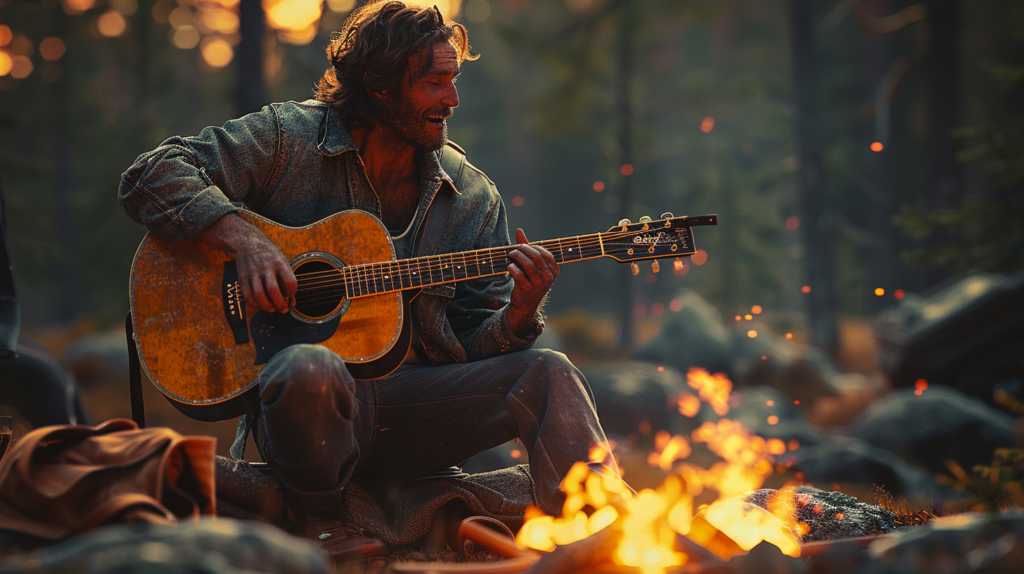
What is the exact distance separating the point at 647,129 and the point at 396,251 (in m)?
12.6

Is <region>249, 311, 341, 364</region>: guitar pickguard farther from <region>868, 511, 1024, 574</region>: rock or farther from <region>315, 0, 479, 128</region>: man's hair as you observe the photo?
<region>868, 511, 1024, 574</region>: rock

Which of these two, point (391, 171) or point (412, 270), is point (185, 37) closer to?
point (391, 171)

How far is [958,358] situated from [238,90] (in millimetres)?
8401

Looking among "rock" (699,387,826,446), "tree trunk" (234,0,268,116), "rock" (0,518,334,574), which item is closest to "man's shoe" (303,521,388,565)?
"rock" (0,518,334,574)

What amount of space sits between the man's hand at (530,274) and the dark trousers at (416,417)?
7.8 inches

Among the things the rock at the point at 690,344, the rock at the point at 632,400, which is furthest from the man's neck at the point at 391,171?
the rock at the point at 690,344

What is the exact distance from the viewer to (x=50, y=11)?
16.0 meters

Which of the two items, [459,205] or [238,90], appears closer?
[459,205]

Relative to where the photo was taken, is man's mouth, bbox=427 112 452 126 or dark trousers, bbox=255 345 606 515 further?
man's mouth, bbox=427 112 452 126

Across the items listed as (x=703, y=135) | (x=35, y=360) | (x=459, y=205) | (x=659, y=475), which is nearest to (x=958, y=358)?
(x=659, y=475)

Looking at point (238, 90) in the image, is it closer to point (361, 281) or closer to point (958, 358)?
point (361, 281)

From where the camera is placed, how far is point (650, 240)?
3199mm

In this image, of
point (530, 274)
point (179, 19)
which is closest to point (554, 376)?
point (530, 274)

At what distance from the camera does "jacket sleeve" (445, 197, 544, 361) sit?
3125 mm
